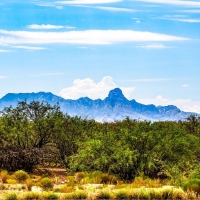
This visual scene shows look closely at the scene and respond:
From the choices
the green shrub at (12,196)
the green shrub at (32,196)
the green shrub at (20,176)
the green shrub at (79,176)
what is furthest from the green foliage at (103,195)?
the green shrub at (20,176)

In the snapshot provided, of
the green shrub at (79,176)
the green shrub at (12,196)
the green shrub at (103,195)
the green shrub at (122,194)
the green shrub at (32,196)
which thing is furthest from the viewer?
the green shrub at (79,176)

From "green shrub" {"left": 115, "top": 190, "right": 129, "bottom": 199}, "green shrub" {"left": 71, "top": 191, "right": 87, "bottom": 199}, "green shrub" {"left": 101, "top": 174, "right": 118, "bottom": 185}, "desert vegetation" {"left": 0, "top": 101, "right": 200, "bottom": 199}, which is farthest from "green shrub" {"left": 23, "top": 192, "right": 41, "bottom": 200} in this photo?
"green shrub" {"left": 101, "top": 174, "right": 118, "bottom": 185}

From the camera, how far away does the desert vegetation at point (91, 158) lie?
21.1 m

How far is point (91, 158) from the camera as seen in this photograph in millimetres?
29922

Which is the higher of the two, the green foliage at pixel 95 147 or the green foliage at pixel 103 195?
the green foliage at pixel 95 147

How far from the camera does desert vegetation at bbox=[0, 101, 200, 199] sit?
21.1 m

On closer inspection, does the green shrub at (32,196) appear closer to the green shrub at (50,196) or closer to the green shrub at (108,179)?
the green shrub at (50,196)

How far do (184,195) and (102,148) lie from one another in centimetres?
1041

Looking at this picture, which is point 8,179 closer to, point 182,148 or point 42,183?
point 42,183

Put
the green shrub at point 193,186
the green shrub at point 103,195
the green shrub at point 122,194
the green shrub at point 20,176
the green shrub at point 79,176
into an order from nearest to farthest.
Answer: the green shrub at point 103,195, the green shrub at point 122,194, the green shrub at point 193,186, the green shrub at point 20,176, the green shrub at point 79,176

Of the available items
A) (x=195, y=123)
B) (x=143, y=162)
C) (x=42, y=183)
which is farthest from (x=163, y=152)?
(x=195, y=123)

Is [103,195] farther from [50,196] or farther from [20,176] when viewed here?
[20,176]

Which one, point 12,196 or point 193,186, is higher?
point 193,186

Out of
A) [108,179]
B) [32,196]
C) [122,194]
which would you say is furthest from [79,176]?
[32,196]
